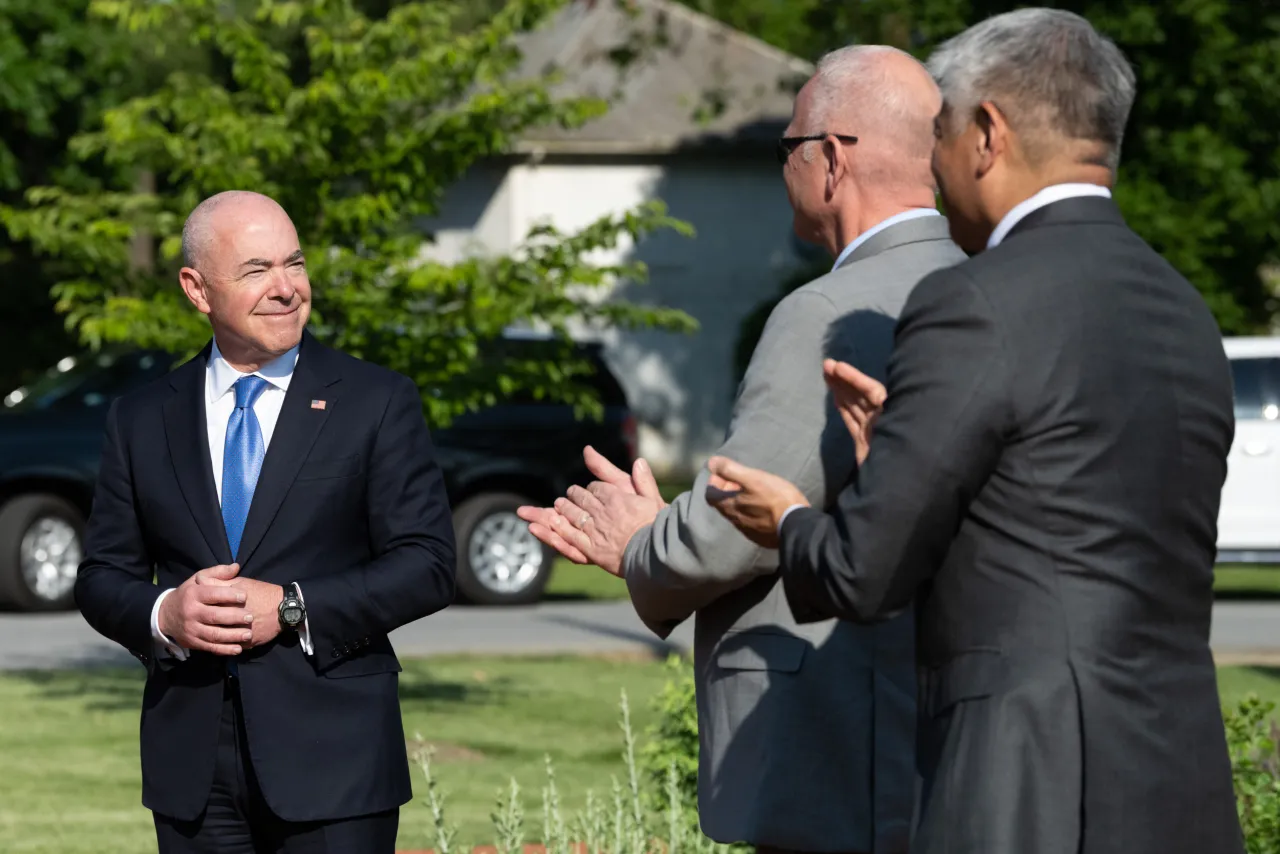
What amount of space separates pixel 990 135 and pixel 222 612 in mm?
1856

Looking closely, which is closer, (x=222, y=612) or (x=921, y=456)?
(x=921, y=456)

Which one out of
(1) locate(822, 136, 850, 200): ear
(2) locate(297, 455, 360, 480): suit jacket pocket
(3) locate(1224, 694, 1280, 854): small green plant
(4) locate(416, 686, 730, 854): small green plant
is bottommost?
(3) locate(1224, 694, 1280, 854): small green plant

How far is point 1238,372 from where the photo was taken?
16719 mm

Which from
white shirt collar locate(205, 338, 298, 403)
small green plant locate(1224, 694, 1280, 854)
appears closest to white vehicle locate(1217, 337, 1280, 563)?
small green plant locate(1224, 694, 1280, 854)

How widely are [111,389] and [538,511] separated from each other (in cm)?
1323

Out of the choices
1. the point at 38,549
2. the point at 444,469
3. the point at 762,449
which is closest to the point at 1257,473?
the point at 444,469

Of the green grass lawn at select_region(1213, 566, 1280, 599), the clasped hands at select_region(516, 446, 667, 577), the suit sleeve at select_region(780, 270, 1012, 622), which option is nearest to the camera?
the suit sleeve at select_region(780, 270, 1012, 622)

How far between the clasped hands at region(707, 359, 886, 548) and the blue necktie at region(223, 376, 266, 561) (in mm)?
1389

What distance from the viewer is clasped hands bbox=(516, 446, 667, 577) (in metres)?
3.62

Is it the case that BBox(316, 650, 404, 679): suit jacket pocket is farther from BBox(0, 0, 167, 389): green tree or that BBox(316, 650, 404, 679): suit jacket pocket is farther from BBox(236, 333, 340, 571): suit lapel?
BBox(0, 0, 167, 389): green tree

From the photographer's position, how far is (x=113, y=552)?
4188 mm

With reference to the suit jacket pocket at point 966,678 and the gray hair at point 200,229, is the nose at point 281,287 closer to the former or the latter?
the gray hair at point 200,229

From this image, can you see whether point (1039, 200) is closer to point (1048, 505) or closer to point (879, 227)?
point (1048, 505)

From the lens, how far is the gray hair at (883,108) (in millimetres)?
3502
